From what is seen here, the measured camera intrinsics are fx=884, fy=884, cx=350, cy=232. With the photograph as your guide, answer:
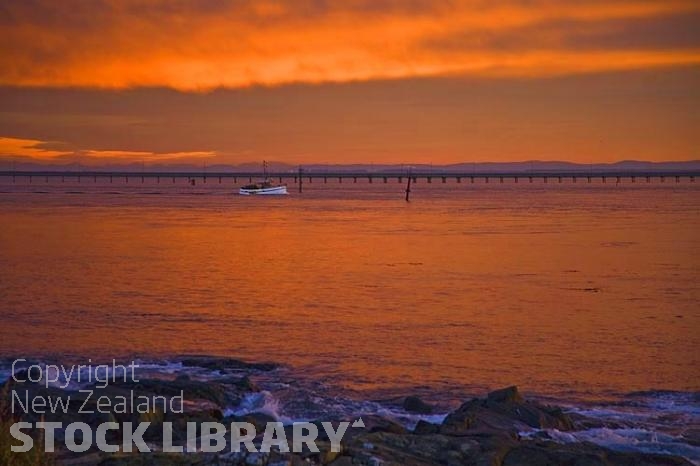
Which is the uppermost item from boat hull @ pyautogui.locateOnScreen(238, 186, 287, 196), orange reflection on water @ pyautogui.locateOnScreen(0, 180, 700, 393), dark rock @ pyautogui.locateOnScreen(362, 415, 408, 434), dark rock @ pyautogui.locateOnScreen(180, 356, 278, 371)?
dark rock @ pyautogui.locateOnScreen(362, 415, 408, 434)

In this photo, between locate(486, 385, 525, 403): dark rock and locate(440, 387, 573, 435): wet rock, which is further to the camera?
locate(486, 385, 525, 403): dark rock

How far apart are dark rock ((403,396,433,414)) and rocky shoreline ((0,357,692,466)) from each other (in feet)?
0.05

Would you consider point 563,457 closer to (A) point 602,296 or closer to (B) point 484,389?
(B) point 484,389

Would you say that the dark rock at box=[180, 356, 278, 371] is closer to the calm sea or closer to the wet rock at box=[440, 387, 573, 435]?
the calm sea

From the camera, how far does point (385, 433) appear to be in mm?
10195

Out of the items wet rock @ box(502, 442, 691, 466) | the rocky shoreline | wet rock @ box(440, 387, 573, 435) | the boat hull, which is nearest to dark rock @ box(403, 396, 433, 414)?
the rocky shoreline

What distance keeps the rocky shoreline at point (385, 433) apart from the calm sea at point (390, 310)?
2.22m

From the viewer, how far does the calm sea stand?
16.5 metres

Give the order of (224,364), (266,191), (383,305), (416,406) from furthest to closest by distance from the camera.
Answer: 1. (266,191)
2. (383,305)
3. (224,364)
4. (416,406)

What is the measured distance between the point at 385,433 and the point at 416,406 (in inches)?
144

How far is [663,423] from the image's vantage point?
44.0ft

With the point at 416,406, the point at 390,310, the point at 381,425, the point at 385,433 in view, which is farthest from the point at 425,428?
the point at 390,310

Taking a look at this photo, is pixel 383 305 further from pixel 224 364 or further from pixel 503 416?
pixel 503 416

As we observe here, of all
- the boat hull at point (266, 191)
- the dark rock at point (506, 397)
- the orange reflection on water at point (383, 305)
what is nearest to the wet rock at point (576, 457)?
the dark rock at point (506, 397)
